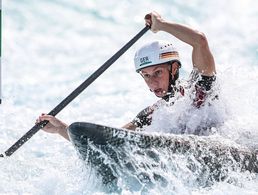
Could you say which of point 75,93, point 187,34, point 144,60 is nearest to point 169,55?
point 144,60

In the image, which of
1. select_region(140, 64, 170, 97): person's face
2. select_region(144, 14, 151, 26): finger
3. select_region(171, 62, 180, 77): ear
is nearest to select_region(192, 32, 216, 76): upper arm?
select_region(140, 64, 170, 97): person's face

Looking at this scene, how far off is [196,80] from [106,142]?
2.06m

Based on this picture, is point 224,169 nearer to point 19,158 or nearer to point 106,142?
point 106,142

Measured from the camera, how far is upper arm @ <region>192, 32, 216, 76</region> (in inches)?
339

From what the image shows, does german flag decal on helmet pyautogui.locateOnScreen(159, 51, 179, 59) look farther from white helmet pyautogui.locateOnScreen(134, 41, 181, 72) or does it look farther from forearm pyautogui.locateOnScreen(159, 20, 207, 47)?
forearm pyautogui.locateOnScreen(159, 20, 207, 47)

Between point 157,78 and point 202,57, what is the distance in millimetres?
954

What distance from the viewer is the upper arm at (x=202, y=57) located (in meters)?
8.61

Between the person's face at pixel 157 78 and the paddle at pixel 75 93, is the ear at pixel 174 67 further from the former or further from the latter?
the paddle at pixel 75 93

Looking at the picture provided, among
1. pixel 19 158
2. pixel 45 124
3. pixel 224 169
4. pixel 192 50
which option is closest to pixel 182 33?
pixel 192 50

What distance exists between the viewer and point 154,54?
9539mm

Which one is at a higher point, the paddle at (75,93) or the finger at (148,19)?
the finger at (148,19)

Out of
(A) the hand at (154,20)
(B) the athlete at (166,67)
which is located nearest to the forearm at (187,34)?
(B) the athlete at (166,67)

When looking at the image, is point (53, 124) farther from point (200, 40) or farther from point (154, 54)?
point (200, 40)

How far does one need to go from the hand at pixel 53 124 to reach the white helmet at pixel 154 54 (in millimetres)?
1537
